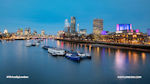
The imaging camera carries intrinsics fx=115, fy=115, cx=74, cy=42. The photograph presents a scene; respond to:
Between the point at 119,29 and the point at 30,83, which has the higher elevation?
the point at 119,29

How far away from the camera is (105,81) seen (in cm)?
1418

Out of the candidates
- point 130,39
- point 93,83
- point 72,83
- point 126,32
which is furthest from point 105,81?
point 126,32

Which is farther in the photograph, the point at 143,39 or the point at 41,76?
the point at 143,39

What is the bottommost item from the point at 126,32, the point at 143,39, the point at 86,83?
the point at 86,83

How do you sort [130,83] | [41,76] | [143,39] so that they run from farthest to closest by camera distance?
1. [143,39]
2. [41,76]
3. [130,83]

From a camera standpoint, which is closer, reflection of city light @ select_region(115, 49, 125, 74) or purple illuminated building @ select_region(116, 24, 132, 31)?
reflection of city light @ select_region(115, 49, 125, 74)

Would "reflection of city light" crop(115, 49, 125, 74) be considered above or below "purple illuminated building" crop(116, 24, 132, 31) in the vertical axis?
below

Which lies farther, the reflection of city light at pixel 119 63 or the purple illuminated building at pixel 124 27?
the purple illuminated building at pixel 124 27

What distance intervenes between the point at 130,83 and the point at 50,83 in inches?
369

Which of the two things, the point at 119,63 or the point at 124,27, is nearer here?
the point at 119,63

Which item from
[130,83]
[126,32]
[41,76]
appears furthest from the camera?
[126,32]

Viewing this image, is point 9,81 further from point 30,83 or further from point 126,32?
point 126,32

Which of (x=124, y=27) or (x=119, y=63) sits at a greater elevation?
(x=124, y=27)

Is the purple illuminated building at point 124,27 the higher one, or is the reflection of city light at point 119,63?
the purple illuminated building at point 124,27
